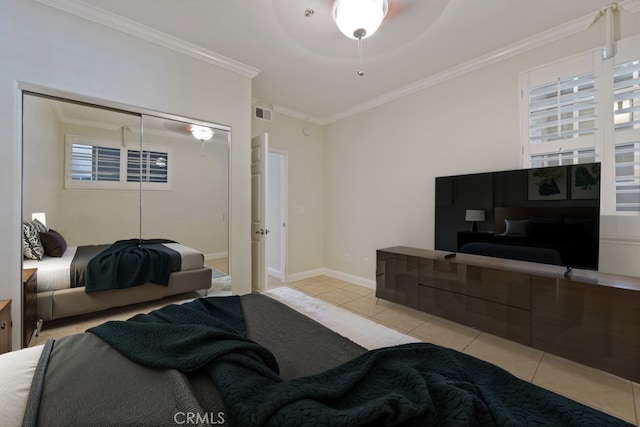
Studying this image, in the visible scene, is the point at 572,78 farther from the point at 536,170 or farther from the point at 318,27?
the point at 318,27

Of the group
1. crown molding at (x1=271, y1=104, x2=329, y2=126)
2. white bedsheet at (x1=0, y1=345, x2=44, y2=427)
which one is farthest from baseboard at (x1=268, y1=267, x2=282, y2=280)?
white bedsheet at (x1=0, y1=345, x2=44, y2=427)

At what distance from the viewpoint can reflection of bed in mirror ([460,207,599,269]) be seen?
202 centimetres

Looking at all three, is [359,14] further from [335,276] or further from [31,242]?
[335,276]

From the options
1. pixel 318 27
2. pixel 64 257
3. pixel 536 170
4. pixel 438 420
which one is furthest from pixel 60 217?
pixel 536 170

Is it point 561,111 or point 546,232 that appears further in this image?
point 561,111

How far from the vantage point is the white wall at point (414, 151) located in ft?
8.58

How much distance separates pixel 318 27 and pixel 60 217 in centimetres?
277

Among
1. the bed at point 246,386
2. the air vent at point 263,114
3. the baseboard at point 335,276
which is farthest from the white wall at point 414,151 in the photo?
the bed at point 246,386

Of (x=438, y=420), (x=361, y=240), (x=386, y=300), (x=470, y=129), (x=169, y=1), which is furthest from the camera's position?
(x=361, y=240)

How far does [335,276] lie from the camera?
14.8 ft

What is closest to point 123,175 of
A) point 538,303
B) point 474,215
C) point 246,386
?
point 246,386

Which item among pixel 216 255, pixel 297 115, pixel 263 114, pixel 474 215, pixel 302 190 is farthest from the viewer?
pixel 302 190

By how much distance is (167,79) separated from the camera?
8.35 feet

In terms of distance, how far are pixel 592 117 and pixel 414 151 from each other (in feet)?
5.34
